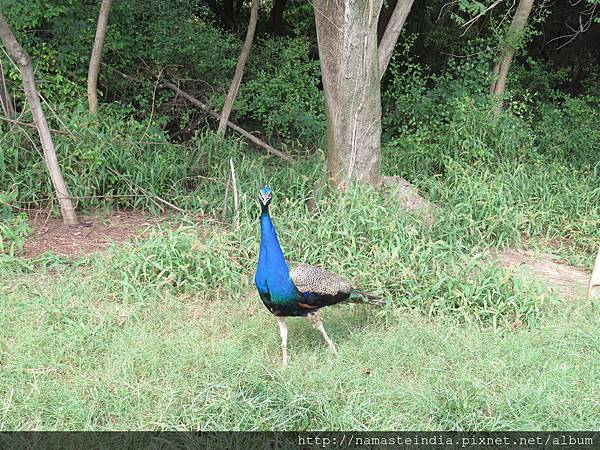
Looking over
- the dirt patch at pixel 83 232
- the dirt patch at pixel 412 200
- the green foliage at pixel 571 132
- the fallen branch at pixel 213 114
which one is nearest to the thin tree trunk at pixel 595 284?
the dirt patch at pixel 412 200

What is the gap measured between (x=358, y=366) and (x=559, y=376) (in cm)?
115

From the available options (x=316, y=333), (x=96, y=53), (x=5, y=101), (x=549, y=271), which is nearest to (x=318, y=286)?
(x=316, y=333)

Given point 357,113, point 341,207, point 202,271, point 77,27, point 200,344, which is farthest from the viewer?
point 77,27

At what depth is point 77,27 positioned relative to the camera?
290 inches

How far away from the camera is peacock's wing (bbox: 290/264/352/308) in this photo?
4008 mm

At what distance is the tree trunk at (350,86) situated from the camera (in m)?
6.01

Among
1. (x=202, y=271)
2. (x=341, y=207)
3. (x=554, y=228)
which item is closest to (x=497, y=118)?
(x=554, y=228)

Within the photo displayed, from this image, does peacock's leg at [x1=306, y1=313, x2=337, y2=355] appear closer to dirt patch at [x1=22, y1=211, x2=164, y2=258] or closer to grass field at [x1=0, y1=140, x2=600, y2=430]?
grass field at [x1=0, y1=140, x2=600, y2=430]

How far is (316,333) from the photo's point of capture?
4.47 metres

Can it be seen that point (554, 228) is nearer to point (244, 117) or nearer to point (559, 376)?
point (559, 376)

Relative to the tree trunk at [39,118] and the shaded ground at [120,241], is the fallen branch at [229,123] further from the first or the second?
the tree trunk at [39,118]

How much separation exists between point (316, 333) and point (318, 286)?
0.56 meters

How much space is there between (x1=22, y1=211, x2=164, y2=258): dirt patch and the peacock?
2.14 meters

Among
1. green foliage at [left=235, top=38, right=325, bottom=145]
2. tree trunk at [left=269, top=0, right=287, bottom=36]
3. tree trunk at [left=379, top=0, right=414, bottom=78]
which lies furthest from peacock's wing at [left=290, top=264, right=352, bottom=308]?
tree trunk at [left=269, top=0, right=287, bottom=36]
